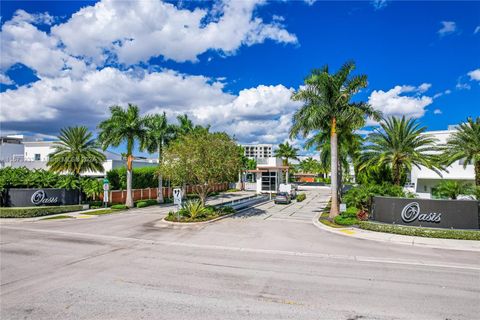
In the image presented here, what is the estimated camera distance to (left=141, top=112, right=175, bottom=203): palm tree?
36.3m

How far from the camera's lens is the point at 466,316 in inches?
323

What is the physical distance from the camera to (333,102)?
961 inches

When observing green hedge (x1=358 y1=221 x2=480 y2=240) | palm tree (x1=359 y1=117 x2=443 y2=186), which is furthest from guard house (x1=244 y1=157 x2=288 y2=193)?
green hedge (x1=358 y1=221 x2=480 y2=240)

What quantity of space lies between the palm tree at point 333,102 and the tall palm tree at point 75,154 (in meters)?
26.7

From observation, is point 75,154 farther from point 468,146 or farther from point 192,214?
point 468,146

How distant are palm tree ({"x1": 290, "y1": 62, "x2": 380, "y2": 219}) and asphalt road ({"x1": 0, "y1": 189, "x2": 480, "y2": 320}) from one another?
769cm

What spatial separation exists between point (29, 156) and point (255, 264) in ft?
188

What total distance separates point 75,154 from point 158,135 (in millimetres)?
10316

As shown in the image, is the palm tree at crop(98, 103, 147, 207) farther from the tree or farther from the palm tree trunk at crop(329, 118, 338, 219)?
the palm tree trunk at crop(329, 118, 338, 219)

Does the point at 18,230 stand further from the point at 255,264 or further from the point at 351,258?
the point at 351,258

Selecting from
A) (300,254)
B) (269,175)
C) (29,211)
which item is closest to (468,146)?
(300,254)

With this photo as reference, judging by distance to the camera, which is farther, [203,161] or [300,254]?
[203,161]

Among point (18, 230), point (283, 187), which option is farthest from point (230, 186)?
point (18, 230)

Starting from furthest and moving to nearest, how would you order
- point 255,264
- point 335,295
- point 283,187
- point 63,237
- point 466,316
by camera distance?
point 283,187 → point 63,237 → point 255,264 → point 335,295 → point 466,316
